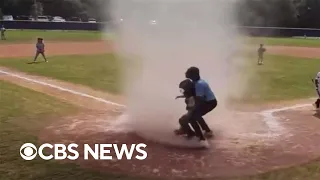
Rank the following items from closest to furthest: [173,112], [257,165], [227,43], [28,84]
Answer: [257,165], [173,112], [227,43], [28,84]

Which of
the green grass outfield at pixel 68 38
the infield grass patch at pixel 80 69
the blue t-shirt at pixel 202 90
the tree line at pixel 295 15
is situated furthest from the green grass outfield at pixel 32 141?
the tree line at pixel 295 15

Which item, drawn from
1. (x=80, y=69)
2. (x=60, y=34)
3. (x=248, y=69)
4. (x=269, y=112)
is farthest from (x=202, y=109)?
(x=60, y=34)

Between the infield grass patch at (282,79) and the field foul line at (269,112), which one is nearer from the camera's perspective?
the field foul line at (269,112)

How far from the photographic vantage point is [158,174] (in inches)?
313

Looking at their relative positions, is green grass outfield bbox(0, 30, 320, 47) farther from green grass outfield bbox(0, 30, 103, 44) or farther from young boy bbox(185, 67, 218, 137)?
young boy bbox(185, 67, 218, 137)

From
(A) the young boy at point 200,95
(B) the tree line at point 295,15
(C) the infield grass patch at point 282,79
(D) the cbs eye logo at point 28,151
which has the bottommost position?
(D) the cbs eye logo at point 28,151

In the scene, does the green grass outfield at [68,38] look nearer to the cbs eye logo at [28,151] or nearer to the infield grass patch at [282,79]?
the infield grass patch at [282,79]

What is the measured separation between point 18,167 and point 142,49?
4591mm

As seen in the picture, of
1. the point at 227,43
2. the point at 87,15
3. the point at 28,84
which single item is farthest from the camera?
the point at 87,15

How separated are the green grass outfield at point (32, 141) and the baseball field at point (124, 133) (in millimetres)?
17

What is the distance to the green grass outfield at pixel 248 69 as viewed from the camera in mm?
17547

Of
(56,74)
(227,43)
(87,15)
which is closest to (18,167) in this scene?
(227,43)

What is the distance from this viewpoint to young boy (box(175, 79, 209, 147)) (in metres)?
9.19

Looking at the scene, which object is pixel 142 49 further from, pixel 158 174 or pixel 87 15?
pixel 87 15
